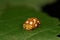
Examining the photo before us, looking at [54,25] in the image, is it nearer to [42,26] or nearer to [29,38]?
[42,26]

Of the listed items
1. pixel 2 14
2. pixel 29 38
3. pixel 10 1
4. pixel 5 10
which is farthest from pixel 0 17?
pixel 29 38

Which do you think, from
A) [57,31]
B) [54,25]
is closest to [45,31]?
[57,31]

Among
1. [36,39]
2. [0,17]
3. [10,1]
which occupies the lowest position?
[36,39]

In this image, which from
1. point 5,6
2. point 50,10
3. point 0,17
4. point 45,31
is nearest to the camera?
point 45,31

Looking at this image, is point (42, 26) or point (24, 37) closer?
point (24, 37)

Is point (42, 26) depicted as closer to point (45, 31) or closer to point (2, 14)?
point (45, 31)

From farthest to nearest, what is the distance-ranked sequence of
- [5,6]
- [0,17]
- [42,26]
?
[5,6] → [0,17] → [42,26]

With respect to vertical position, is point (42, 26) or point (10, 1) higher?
point (10, 1)
